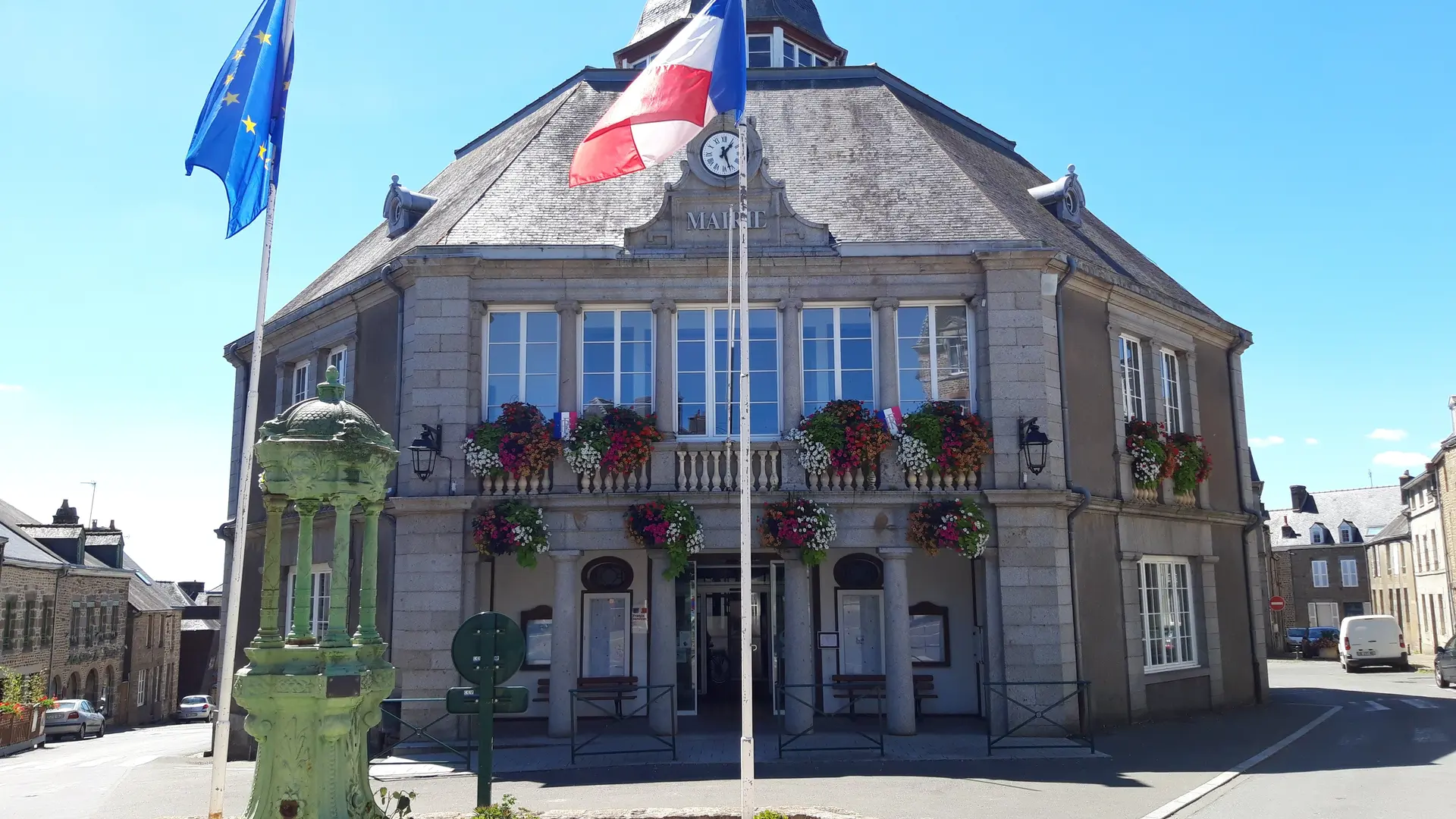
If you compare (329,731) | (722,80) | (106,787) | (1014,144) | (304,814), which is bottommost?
Answer: (106,787)

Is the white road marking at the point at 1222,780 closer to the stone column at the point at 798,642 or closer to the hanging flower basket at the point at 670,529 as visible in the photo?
the stone column at the point at 798,642

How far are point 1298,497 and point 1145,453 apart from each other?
57160mm

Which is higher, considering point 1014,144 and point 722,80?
point 1014,144

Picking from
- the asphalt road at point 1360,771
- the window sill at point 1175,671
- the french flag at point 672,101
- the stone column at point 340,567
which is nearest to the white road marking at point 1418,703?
the asphalt road at point 1360,771

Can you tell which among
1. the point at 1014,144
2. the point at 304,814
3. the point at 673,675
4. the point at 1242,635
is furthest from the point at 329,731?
the point at 1014,144

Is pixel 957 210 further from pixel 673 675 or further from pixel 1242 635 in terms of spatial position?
pixel 1242 635

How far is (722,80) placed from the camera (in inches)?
420

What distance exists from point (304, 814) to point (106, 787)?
363 inches

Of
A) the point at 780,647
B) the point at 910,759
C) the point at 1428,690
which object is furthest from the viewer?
the point at 1428,690

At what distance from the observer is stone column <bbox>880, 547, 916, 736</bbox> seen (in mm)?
15031

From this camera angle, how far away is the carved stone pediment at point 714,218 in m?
Answer: 16.1

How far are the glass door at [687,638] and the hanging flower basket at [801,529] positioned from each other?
8.77ft

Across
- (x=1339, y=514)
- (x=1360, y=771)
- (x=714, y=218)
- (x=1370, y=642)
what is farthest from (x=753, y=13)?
(x=1339, y=514)

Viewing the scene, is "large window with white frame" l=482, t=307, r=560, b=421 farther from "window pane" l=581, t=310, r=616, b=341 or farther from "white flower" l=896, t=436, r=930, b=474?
"white flower" l=896, t=436, r=930, b=474
